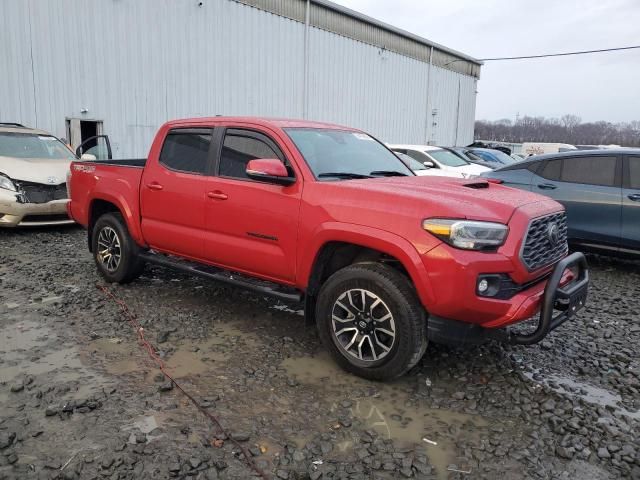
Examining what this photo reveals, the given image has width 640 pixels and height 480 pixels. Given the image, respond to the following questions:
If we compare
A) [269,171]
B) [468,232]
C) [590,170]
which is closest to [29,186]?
[269,171]

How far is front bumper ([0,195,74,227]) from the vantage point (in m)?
7.75

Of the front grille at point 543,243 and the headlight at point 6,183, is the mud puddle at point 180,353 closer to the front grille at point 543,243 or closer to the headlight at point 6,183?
the front grille at point 543,243

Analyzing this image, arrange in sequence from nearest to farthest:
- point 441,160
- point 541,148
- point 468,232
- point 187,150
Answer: point 468,232
point 187,150
point 441,160
point 541,148

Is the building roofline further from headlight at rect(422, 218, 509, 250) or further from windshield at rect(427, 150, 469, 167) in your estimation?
headlight at rect(422, 218, 509, 250)

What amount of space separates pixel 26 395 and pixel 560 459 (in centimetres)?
Answer: 324

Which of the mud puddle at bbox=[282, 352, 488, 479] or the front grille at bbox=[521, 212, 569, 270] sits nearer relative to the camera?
the mud puddle at bbox=[282, 352, 488, 479]

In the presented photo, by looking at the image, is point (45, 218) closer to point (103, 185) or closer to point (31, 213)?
point (31, 213)

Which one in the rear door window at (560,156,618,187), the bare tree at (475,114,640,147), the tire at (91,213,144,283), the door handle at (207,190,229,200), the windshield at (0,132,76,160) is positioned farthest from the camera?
the bare tree at (475,114,640,147)

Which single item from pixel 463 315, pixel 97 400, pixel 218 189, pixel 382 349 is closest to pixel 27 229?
pixel 218 189

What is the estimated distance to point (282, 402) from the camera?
3.32 m

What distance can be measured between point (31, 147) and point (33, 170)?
3.87ft

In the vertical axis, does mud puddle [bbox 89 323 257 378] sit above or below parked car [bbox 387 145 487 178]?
below

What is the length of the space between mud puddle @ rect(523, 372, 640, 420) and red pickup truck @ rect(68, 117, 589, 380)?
367mm

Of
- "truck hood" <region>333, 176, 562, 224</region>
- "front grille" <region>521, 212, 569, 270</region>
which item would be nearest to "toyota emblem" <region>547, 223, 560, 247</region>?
"front grille" <region>521, 212, 569, 270</region>
